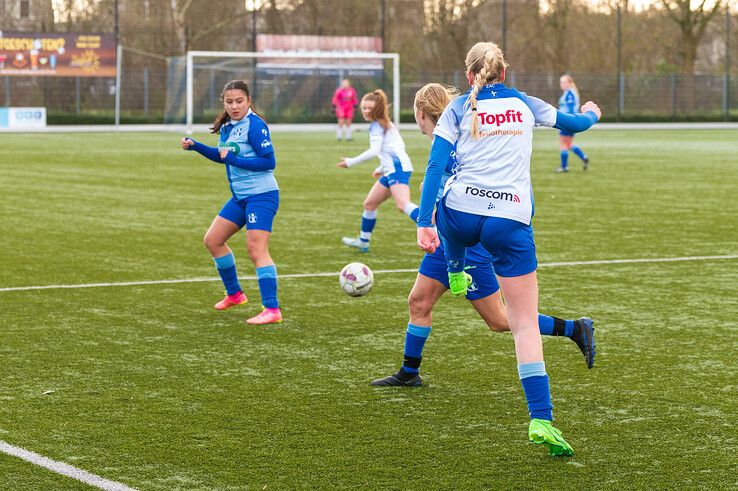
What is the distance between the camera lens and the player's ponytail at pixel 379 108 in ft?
39.9

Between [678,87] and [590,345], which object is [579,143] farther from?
[590,345]

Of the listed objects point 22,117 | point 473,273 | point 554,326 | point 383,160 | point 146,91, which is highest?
point 146,91

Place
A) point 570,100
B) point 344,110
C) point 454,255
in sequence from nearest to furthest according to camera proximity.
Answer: point 454,255
point 570,100
point 344,110

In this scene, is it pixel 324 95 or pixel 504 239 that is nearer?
pixel 504 239

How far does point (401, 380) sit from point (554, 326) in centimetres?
92

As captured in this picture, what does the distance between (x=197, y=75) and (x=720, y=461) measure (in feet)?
141

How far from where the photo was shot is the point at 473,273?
642cm

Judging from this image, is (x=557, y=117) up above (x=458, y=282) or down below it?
above

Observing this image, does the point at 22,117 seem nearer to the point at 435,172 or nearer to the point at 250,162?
the point at 250,162

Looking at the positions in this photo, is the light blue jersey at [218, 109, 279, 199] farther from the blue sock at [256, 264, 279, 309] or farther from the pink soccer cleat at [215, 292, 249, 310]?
the pink soccer cleat at [215, 292, 249, 310]

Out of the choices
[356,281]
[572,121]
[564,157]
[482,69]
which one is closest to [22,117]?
[564,157]

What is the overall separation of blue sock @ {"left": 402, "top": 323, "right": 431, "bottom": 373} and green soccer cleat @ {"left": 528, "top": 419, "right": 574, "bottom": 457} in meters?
1.34

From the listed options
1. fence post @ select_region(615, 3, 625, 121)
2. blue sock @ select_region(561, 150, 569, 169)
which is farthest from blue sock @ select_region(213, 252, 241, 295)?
fence post @ select_region(615, 3, 625, 121)

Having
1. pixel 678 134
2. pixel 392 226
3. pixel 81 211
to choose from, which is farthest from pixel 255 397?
pixel 678 134
